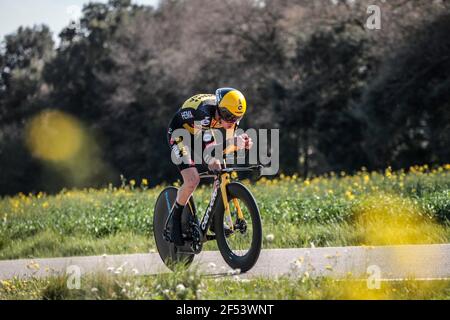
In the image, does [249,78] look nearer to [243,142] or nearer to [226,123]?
[226,123]

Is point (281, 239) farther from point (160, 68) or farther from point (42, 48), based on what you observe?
point (42, 48)

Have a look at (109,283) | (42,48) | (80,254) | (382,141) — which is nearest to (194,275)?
(109,283)

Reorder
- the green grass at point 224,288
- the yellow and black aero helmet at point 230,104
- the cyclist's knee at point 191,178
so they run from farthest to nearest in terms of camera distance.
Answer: the cyclist's knee at point 191,178 → the yellow and black aero helmet at point 230,104 → the green grass at point 224,288

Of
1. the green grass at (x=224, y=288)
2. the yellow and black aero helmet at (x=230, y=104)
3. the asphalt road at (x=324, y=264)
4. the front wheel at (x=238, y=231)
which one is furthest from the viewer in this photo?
the yellow and black aero helmet at (x=230, y=104)

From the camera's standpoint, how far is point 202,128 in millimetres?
7848

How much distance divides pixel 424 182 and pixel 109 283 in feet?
27.4

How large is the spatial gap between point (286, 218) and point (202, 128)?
4.18 m

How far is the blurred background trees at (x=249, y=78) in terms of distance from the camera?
3011 centimetres

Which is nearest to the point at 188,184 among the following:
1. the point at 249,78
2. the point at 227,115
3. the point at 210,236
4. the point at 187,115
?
the point at 210,236

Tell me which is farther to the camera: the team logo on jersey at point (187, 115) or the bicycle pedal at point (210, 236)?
the bicycle pedal at point (210, 236)

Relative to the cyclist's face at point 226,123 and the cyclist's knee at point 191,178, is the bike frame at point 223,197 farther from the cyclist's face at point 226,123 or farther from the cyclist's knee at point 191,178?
the cyclist's face at point 226,123

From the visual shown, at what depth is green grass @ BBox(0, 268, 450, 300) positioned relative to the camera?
6457 millimetres

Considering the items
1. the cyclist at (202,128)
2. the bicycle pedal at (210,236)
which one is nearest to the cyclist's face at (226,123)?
the cyclist at (202,128)

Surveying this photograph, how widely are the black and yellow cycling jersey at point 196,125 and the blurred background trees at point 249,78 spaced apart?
72.0 feet
